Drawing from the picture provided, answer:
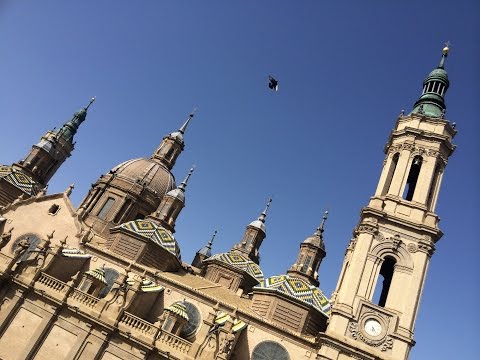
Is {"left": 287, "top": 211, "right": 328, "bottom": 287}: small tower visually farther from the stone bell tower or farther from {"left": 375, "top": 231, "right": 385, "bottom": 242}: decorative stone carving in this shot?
{"left": 375, "top": 231, "right": 385, "bottom": 242}: decorative stone carving

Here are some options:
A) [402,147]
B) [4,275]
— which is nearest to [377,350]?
[402,147]

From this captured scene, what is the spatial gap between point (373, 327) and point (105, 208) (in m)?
28.7

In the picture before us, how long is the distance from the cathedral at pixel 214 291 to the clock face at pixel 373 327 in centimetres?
6

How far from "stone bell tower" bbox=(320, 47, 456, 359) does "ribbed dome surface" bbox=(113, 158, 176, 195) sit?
2234 cm

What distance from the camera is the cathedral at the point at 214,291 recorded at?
2364 centimetres

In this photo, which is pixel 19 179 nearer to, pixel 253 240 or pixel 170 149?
pixel 170 149

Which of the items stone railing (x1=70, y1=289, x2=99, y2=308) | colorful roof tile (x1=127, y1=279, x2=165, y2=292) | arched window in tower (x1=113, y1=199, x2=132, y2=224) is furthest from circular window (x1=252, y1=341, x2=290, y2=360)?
arched window in tower (x1=113, y1=199, x2=132, y2=224)

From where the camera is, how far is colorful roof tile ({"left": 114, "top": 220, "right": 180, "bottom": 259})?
33625mm

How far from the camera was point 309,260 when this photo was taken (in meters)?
41.8

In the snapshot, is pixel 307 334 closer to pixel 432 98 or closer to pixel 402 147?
pixel 402 147

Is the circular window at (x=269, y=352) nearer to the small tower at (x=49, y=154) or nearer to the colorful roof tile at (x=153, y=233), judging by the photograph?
the colorful roof tile at (x=153, y=233)

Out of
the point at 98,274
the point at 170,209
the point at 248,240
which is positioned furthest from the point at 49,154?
the point at 98,274

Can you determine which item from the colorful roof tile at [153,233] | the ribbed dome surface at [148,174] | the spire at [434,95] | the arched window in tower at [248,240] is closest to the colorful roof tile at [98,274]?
the colorful roof tile at [153,233]

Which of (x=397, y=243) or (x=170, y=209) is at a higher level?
(x=170, y=209)
